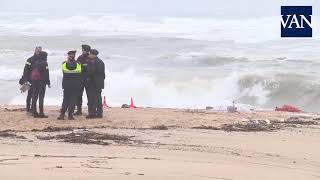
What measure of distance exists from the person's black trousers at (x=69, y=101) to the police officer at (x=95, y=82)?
1.20 ft

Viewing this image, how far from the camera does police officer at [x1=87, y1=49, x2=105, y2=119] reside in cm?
1202

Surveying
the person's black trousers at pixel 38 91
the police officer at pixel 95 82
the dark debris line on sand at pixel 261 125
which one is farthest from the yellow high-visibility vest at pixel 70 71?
the dark debris line on sand at pixel 261 125

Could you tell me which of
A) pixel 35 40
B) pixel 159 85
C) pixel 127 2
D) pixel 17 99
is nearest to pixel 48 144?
pixel 17 99

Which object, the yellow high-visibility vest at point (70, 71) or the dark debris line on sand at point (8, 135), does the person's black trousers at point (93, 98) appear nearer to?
the yellow high-visibility vest at point (70, 71)

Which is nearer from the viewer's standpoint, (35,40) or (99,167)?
(99,167)

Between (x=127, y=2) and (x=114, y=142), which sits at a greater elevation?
(x=127, y=2)

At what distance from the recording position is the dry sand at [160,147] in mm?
7164

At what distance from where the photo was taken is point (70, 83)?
11789 mm

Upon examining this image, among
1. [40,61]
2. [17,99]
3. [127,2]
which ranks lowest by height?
[17,99]

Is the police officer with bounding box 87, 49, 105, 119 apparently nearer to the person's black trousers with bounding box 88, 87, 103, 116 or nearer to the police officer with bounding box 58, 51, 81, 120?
the person's black trousers with bounding box 88, 87, 103, 116

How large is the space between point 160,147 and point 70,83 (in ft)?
11.3

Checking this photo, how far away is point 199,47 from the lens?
124 ft

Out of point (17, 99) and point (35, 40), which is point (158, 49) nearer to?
point (35, 40)

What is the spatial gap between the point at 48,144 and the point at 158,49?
27452 mm
